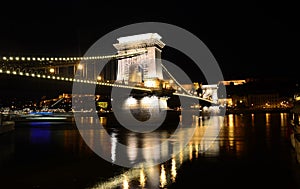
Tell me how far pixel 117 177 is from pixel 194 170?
1968 millimetres

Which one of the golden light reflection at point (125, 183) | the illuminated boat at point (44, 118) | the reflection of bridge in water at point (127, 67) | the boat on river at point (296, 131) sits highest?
the reflection of bridge in water at point (127, 67)

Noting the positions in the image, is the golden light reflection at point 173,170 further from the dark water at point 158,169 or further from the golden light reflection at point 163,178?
the golden light reflection at point 163,178

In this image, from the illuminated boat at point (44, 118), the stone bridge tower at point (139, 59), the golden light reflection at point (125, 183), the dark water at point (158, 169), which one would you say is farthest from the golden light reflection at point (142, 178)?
the stone bridge tower at point (139, 59)

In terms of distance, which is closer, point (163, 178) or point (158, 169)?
point (163, 178)

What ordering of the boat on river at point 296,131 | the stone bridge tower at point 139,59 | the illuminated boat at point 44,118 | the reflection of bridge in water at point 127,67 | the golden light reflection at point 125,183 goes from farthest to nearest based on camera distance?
the stone bridge tower at point 139,59 < the illuminated boat at point 44,118 < the reflection of bridge in water at point 127,67 < the boat on river at point 296,131 < the golden light reflection at point 125,183

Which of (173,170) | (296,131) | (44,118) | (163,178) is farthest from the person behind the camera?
(44,118)

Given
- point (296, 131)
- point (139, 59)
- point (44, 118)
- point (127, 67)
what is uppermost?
point (139, 59)

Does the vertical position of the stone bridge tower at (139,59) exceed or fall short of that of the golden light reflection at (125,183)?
it exceeds it

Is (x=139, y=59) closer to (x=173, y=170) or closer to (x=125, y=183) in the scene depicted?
(x=173, y=170)

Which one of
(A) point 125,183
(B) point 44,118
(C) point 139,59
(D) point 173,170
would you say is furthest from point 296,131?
(C) point 139,59

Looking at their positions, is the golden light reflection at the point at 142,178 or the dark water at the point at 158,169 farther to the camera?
the dark water at the point at 158,169

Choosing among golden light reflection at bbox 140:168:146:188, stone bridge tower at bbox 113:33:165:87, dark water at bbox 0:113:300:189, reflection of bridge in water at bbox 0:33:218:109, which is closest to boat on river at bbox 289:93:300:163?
dark water at bbox 0:113:300:189

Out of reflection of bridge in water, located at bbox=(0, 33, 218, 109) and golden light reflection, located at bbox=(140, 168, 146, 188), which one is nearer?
golden light reflection, located at bbox=(140, 168, 146, 188)

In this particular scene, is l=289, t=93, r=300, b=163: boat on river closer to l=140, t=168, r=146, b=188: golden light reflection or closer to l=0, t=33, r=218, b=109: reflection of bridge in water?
l=140, t=168, r=146, b=188: golden light reflection
